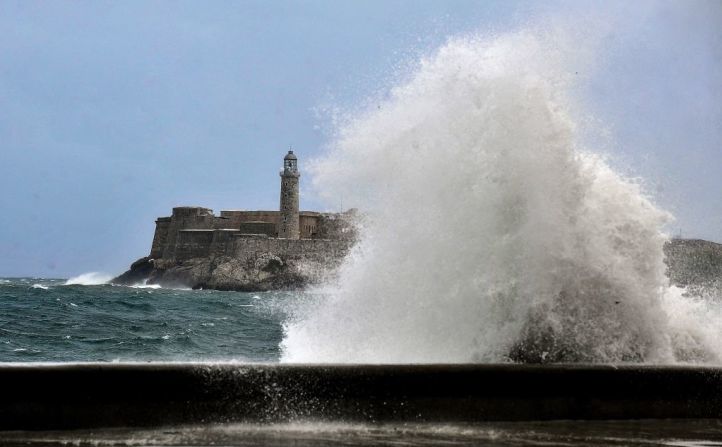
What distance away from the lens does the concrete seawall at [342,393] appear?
3312 mm

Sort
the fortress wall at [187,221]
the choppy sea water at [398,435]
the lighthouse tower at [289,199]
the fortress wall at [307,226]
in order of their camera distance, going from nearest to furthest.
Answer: the choppy sea water at [398,435], the lighthouse tower at [289,199], the fortress wall at [307,226], the fortress wall at [187,221]

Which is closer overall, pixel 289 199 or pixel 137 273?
pixel 289 199

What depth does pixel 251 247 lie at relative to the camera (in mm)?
63219

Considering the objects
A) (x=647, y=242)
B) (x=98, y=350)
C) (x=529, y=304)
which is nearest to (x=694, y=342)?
(x=647, y=242)

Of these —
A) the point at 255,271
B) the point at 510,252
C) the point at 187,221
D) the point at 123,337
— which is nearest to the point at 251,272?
the point at 255,271

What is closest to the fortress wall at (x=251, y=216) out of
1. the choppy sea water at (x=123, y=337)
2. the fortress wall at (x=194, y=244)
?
the fortress wall at (x=194, y=244)

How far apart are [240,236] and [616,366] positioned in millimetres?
61017

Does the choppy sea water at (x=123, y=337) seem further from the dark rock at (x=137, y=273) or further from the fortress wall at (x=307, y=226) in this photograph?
the dark rock at (x=137, y=273)

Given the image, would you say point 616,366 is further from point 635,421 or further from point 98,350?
point 98,350

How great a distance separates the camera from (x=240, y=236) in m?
63.9

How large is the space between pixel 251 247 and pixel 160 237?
12.0 meters

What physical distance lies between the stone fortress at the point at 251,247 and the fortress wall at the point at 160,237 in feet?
3.97

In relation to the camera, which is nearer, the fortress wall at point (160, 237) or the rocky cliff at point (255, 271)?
the rocky cliff at point (255, 271)

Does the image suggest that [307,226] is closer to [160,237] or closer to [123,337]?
[160,237]
